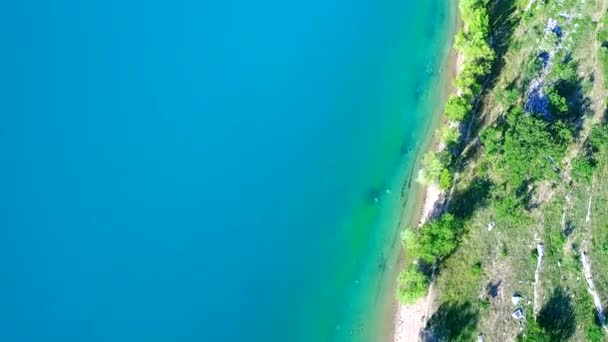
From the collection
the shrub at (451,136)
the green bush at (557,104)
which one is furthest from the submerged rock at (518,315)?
the green bush at (557,104)

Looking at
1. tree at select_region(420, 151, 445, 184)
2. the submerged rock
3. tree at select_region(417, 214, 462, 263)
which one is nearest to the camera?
the submerged rock

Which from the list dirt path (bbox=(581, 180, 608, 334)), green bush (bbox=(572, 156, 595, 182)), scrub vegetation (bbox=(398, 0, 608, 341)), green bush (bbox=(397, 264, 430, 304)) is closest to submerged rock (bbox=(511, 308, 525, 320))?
scrub vegetation (bbox=(398, 0, 608, 341))

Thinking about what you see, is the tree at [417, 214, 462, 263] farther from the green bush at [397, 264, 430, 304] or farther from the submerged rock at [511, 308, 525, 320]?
the submerged rock at [511, 308, 525, 320]

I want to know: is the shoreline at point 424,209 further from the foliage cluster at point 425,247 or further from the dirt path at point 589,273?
the dirt path at point 589,273

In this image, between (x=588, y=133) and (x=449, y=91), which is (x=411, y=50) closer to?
(x=449, y=91)

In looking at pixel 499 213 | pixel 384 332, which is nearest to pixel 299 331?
pixel 384 332

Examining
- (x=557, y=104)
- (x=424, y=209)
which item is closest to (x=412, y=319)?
(x=424, y=209)
